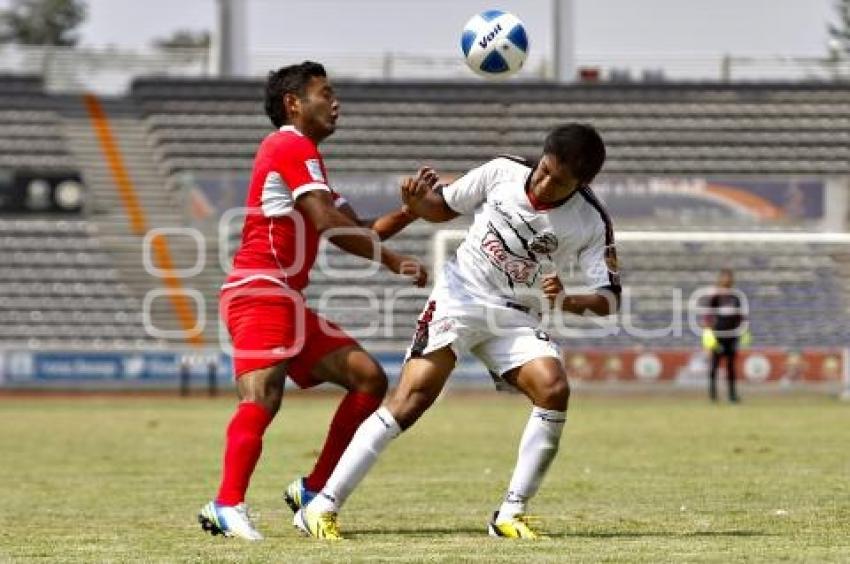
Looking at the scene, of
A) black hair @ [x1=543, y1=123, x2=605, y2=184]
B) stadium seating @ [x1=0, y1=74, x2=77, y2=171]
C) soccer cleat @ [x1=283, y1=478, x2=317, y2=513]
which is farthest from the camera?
stadium seating @ [x1=0, y1=74, x2=77, y2=171]

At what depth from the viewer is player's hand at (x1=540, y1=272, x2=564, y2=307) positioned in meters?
7.81

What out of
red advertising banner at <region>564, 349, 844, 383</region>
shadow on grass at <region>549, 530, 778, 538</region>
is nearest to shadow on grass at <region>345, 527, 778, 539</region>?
shadow on grass at <region>549, 530, 778, 538</region>

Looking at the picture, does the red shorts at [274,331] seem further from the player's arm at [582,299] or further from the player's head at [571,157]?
the player's head at [571,157]

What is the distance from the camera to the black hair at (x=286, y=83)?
8617mm

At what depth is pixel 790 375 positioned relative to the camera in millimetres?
28141

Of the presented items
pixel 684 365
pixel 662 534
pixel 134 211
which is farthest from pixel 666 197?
pixel 662 534

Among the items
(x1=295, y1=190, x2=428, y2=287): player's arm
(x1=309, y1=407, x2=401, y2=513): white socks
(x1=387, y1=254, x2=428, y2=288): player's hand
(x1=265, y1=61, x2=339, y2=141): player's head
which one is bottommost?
(x1=309, y1=407, x2=401, y2=513): white socks

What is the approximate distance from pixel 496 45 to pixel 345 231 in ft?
4.94

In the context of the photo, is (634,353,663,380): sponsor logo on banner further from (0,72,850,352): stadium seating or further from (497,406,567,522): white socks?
(497,406,567,522): white socks

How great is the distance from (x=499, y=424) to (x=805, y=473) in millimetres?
8122

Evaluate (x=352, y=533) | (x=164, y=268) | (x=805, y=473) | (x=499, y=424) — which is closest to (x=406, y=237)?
(x=164, y=268)

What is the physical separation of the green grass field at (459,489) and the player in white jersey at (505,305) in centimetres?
32

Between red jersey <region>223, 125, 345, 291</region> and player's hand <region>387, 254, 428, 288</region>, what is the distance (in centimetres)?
51

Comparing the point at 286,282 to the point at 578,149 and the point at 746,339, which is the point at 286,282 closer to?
the point at 578,149
